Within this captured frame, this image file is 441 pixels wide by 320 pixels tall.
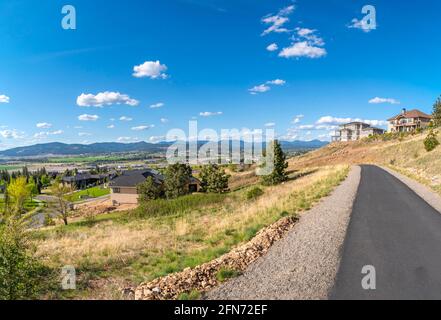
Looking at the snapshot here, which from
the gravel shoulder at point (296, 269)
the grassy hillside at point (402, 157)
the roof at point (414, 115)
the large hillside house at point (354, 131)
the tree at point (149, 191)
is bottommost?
the tree at point (149, 191)

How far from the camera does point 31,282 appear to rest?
321 inches

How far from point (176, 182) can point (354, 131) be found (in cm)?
9550

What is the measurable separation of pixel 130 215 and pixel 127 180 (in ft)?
107

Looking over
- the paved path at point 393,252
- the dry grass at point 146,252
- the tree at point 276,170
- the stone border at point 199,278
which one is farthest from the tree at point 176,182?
the stone border at point 199,278

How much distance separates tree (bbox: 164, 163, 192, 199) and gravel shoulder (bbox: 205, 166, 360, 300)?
39.8 meters

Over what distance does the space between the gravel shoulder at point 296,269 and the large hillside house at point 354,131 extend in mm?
115929

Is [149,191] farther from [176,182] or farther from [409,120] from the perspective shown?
[409,120]

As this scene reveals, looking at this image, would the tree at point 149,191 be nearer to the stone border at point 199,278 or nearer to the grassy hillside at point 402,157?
the grassy hillside at point 402,157

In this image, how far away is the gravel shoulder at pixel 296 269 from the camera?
677 cm

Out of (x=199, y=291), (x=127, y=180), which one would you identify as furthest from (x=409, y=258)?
(x=127, y=180)

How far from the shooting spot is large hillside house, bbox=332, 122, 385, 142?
11829cm

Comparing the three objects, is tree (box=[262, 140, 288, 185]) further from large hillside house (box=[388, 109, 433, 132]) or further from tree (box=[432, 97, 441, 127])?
large hillside house (box=[388, 109, 433, 132])
